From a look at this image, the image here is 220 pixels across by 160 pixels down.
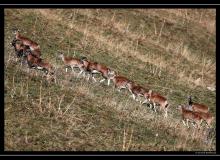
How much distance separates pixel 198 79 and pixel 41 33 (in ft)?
29.2

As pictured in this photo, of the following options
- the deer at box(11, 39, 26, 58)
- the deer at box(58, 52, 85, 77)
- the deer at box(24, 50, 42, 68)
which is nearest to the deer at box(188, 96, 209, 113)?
the deer at box(58, 52, 85, 77)

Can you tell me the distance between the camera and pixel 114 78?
18344 mm

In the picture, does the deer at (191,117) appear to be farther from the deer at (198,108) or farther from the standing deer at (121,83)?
the standing deer at (121,83)

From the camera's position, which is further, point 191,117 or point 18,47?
point 18,47

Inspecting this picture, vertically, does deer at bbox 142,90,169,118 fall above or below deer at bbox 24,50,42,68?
below

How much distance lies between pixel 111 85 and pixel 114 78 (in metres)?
0.37

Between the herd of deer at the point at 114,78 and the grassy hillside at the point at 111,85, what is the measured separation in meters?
0.36

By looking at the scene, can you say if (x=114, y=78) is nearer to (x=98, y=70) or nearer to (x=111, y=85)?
(x=111, y=85)

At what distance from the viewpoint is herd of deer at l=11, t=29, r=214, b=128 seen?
54.5ft

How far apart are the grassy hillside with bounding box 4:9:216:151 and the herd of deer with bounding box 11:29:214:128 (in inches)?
14.1

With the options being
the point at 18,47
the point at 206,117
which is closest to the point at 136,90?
the point at 206,117

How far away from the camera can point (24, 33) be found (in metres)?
22.2

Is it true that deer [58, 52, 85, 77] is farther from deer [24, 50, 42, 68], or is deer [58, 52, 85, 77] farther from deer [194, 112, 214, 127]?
deer [194, 112, 214, 127]
